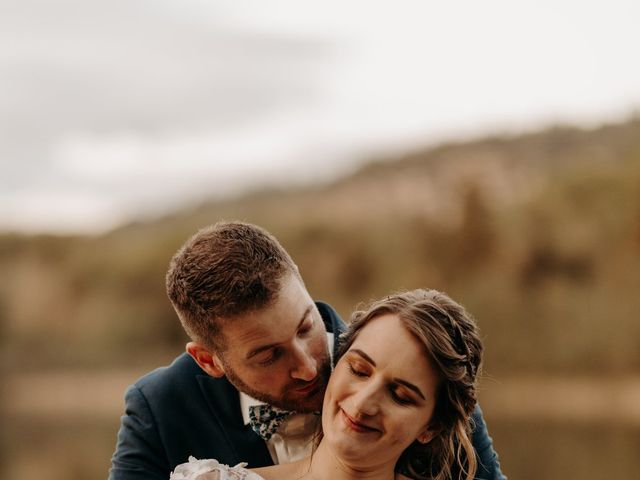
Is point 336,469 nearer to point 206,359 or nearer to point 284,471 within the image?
point 284,471

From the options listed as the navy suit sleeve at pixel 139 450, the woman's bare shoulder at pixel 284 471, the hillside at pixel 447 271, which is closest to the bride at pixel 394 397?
the woman's bare shoulder at pixel 284 471

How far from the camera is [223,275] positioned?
8.02 ft

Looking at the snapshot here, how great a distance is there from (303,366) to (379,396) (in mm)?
208

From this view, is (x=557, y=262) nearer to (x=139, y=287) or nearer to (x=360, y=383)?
(x=139, y=287)

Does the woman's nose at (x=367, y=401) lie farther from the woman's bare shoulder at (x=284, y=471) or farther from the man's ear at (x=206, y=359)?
the man's ear at (x=206, y=359)

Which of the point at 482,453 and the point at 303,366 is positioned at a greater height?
the point at 303,366

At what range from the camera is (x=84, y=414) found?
42.7 ft

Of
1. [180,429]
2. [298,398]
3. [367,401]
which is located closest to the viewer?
[367,401]

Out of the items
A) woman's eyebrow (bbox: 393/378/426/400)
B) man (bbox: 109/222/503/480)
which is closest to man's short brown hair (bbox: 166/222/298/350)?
man (bbox: 109/222/503/480)

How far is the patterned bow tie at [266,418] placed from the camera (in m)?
2.59

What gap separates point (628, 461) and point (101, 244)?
1163cm

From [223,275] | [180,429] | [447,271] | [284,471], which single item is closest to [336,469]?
[284,471]

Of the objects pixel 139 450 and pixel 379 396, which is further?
pixel 139 450

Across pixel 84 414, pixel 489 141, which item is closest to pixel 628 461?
pixel 84 414
